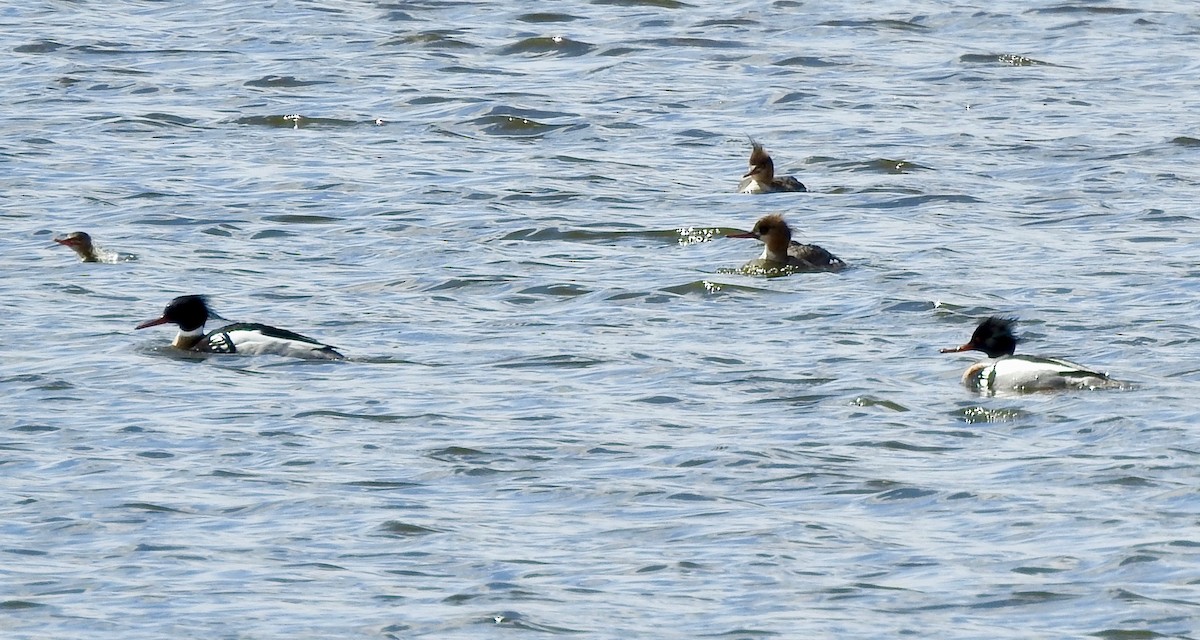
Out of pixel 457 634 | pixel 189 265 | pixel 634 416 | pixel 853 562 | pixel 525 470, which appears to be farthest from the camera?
pixel 189 265

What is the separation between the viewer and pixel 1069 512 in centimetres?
1163

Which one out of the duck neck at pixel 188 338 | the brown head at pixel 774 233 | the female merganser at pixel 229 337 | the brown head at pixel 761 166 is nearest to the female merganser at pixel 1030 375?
the brown head at pixel 774 233

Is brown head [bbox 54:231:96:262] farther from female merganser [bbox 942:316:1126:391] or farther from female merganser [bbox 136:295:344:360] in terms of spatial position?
female merganser [bbox 942:316:1126:391]

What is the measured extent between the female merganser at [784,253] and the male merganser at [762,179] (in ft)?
7.10

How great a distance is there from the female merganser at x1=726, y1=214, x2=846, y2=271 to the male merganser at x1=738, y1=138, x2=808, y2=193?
7.10 ft

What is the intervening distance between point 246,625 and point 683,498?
2.66 meters

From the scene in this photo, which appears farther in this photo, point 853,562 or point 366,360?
point 366,360

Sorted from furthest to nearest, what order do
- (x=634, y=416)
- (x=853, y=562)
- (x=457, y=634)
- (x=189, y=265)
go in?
(x=189, y=265) → (x=634, y=416) → (x=853, y=562) → (x=457, y=634)

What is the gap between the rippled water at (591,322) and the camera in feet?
35.1

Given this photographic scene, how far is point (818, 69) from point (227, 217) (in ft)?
30.1

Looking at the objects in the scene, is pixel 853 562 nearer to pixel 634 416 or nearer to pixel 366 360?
pixel 634 416

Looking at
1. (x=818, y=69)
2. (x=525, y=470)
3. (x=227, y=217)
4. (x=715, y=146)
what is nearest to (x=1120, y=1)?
(x=818, y=69)

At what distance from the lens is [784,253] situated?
58.7ft

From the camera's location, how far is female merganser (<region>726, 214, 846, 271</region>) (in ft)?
58.2
